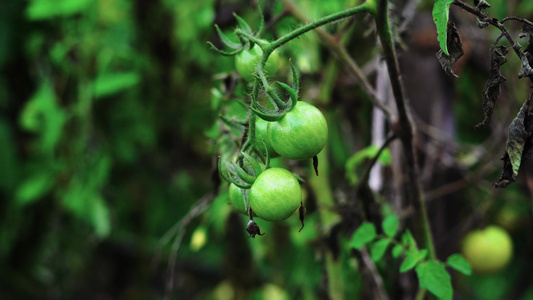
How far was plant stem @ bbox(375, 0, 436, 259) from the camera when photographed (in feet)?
2.25

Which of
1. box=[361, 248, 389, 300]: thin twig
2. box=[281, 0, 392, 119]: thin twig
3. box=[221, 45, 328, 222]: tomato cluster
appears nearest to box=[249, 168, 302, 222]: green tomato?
box=[221, 45, 328, 222]: tomato cluster

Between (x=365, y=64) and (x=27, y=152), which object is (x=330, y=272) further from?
(x=27, y=152)

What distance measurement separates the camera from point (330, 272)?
1268 mm

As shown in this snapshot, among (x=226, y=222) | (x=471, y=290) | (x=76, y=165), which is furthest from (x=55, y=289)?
(x=471, y=290)

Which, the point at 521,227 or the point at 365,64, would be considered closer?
the point at 365,64

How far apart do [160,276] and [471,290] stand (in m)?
1.76

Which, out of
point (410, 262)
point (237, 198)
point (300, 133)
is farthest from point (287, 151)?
point (410, 262)

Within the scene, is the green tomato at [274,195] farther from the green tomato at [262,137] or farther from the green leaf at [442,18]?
the green leaf at [442,18]

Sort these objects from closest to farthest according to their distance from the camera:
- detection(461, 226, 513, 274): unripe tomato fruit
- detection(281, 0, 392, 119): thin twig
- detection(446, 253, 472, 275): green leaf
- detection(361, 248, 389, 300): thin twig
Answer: detection(446, 253, 472, 275): green leaf < detection(281, 0, 392, 119): thin twig < detection(361, 248, 389, 300): thin twig < detection(461, 226, 513, 274): unripe tomato fruit

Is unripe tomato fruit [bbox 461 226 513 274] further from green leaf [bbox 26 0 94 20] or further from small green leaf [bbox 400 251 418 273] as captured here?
green leaf [bbox 26 0 94 20]

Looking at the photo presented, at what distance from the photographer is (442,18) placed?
2.01ft

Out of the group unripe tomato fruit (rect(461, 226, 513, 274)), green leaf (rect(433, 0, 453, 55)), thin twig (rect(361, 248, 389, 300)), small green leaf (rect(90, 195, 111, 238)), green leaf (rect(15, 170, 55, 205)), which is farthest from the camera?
green leaf (rect(15, 170, 55, 205))

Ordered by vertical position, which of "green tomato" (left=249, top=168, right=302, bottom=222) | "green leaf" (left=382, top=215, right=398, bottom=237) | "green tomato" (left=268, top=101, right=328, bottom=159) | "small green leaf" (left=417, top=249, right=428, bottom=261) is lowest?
"small green leaf" (left=417, top=249, right=428, bottom=261)

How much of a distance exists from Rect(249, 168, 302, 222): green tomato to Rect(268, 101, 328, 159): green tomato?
32 mm
